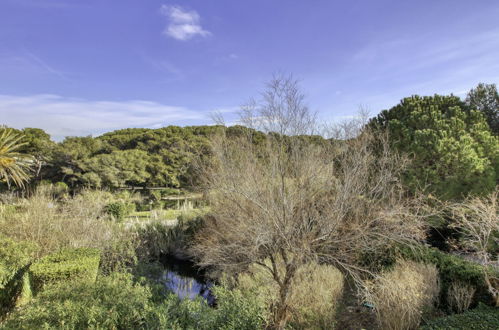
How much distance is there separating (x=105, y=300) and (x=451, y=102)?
465 inches

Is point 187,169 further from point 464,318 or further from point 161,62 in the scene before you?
point 464,318

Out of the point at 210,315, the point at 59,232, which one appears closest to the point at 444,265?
the point at 210,315

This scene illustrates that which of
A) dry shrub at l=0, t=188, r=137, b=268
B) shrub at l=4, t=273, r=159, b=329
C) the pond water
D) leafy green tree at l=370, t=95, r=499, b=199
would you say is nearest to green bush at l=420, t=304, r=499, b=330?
shrub at l=4, t=273, r=159, b=329

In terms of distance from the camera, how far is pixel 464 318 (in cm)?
340

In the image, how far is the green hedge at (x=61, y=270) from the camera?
4.56 meters

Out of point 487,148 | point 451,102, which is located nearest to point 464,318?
point 487,148

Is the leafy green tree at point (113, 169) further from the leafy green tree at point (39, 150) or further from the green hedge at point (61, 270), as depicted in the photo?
the green hedge at point (61, 270)

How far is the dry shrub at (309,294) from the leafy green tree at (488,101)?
15.5 m

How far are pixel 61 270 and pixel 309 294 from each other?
4.37 metres

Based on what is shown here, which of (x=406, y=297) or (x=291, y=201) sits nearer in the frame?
(x=406, y=297)

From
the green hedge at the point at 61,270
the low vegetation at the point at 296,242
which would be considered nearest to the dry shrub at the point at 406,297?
the low vegetation at the point at 296,242

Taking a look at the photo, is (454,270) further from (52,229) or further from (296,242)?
(52,229)

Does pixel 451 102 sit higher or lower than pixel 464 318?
higher

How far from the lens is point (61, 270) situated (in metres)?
4.57
